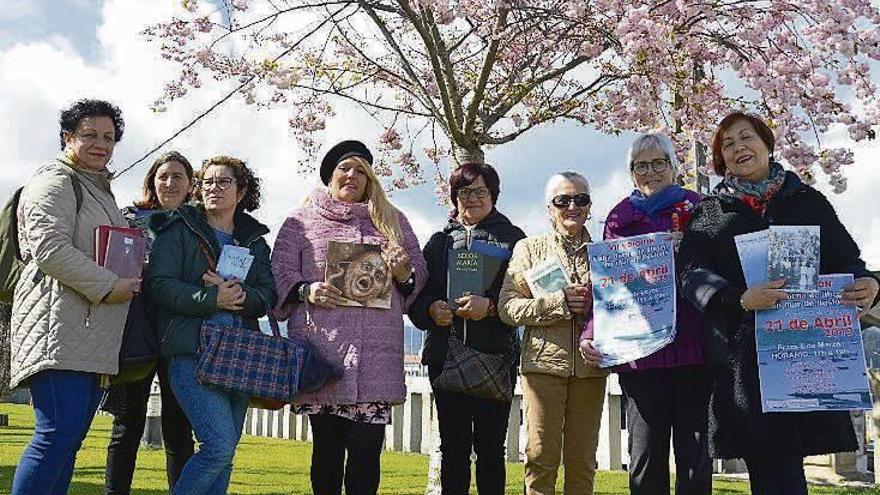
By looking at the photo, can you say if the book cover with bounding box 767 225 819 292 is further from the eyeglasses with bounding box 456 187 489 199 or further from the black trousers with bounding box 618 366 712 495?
the eyeglasses with bounding box 456 187 489 199

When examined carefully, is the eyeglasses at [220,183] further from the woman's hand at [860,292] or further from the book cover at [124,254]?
the woman's hand at [860,292]

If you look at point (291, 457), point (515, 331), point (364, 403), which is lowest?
point (291, 457)

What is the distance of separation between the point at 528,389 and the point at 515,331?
0.47 meters

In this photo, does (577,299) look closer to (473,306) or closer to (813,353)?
(473,306)

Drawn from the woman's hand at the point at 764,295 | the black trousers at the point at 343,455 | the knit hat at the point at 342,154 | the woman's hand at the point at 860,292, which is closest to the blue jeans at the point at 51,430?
the black trousers at the point at 343,455

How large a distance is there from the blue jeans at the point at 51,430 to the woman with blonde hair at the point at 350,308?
1.06 meters

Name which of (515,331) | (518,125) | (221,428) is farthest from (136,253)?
(518,125)

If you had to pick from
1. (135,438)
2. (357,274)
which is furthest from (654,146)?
(135,438)

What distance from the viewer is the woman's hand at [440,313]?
448 centimetres

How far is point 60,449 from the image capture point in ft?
12.1

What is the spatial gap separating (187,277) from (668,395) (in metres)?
2.39

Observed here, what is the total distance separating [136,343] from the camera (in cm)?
403

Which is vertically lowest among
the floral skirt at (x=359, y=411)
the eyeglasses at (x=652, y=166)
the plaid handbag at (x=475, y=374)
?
the floral skirt at (x=359, y=411)

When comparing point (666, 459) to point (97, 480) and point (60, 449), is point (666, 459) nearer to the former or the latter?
point (60, 449)
